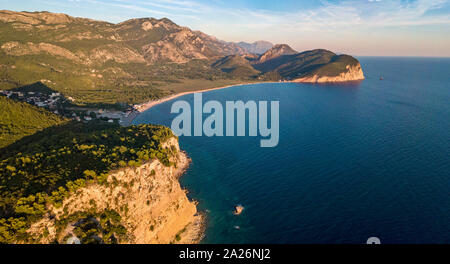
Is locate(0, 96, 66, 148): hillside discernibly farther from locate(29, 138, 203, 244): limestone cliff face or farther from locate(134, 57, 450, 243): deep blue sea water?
locate(134, 57, 450, 243): deep blue sea water

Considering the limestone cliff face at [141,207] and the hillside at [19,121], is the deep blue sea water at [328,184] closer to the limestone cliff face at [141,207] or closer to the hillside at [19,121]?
the limestone cliff face at [141,207]

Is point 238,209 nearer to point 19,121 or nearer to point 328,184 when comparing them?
point 328,184

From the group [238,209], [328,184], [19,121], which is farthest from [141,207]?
[19,121]

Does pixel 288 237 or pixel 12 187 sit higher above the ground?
pixel 12 187
